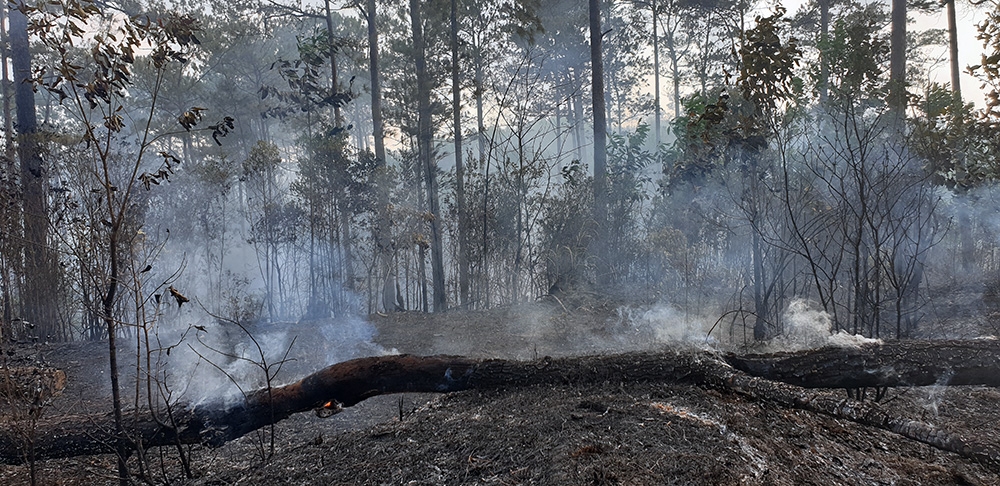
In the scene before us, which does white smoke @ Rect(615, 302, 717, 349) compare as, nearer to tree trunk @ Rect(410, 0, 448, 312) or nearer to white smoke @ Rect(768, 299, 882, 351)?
white smoke @ Rect(768, 299, 882, 351)

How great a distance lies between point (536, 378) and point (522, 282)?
266 inches

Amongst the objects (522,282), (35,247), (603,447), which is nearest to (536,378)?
(603,447)

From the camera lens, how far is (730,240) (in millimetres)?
11773

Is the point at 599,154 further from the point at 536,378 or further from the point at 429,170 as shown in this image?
the point at 536,378

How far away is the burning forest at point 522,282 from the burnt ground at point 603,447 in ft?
0.08

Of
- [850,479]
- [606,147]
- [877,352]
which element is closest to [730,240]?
[606,147]

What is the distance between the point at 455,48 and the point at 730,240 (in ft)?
23.1

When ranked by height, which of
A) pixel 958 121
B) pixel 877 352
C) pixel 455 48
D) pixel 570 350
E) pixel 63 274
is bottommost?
pixel 570 350

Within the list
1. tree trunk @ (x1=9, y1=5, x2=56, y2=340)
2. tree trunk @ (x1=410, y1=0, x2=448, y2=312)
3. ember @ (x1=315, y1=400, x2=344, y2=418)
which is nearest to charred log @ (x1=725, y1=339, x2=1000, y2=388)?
ember @ (x1=315, y1=400, x2=344, y2=418)

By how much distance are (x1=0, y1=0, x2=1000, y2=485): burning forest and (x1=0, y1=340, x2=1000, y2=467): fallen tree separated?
0.7 inches

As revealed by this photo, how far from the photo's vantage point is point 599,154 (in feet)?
34.4

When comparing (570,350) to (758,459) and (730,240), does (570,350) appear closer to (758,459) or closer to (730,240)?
(758,459)

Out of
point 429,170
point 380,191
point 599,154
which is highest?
point 599,154

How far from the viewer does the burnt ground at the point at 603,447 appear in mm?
2555
